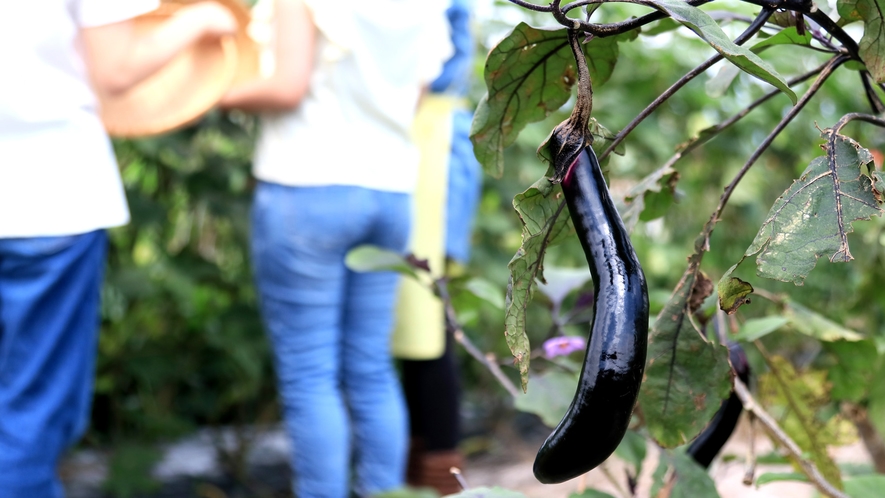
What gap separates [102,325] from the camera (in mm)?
2305

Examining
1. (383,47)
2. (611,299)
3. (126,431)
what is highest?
(383,47)

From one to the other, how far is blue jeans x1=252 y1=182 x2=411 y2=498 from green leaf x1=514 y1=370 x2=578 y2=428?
2.75 ft

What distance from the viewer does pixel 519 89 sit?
63cm

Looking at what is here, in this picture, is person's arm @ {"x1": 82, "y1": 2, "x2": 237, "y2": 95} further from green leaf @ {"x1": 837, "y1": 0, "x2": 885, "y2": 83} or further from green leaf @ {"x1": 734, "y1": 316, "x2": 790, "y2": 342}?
green leaf @ {"x1": 837, "y1": 0, "x2": 885, "y2": 83}

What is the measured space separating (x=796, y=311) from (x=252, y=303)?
1.56 m

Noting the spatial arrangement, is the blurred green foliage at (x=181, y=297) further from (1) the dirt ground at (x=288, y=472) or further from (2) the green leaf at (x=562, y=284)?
(2) the green leaf at (x=562, y=284)

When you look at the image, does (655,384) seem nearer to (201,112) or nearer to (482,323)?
(201,112)

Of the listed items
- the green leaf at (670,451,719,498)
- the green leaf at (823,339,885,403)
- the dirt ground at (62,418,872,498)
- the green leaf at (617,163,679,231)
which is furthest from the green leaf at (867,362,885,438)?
the dirt ground at (62,418,872,498)

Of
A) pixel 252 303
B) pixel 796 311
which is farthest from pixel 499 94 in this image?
pixel 252 303

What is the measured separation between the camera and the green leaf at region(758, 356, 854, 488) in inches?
35.9

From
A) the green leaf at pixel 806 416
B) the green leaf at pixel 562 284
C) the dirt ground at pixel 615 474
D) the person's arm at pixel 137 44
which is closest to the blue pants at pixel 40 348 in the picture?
the person's arm at pixel 137 44

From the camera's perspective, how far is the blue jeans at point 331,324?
5.70 ft

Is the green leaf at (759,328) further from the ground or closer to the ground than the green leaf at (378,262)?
further from the ground

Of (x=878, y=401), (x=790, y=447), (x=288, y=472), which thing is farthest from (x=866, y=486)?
(x=288, y=472)
